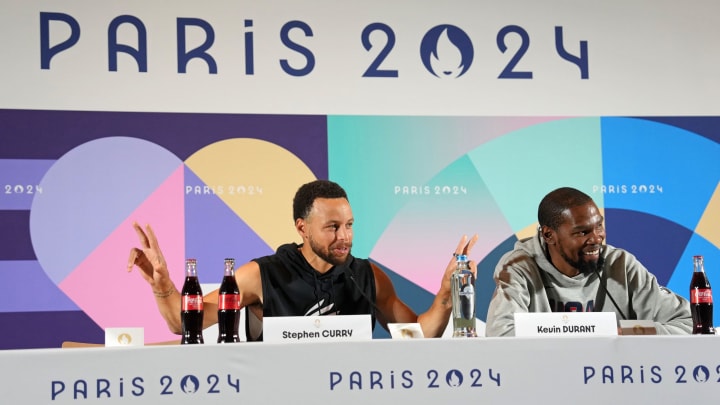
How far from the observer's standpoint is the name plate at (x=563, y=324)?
8.14 feet

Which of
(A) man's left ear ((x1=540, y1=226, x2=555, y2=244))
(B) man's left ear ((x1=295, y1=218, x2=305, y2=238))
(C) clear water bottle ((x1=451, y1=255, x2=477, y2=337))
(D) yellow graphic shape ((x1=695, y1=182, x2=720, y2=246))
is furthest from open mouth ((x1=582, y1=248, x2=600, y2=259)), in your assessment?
(D) yellow graphic shape ((x1=695, y1=182, x2=720, y2=246))

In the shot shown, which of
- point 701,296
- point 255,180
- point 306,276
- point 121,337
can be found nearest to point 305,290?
point 306,276

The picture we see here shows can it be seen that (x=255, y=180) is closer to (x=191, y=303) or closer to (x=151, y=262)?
(x=151, y=262)

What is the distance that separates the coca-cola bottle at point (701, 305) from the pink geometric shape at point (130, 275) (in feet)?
7.16

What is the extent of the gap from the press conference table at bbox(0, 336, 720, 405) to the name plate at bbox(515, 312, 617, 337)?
0.63 feet

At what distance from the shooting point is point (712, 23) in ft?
15.4

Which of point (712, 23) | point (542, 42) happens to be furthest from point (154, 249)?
point (712, 23)

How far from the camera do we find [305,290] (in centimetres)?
342

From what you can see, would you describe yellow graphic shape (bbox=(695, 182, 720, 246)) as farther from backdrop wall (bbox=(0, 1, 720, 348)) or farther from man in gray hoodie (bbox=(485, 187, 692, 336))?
man in gray hoodie (bbox=(485, 187, 692, 336))

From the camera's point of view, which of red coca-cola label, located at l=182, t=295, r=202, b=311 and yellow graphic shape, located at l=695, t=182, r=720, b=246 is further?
yellow graphic shape, located at l=695, t=182, r=720, b=246

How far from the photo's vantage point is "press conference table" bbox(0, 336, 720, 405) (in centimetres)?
211

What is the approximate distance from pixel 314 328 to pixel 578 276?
1289 millimetres

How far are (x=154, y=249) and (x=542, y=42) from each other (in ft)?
7.12

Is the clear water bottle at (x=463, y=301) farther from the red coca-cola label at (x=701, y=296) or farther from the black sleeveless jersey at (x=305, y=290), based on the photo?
the red coca-cola label at (x=701, y=296)
